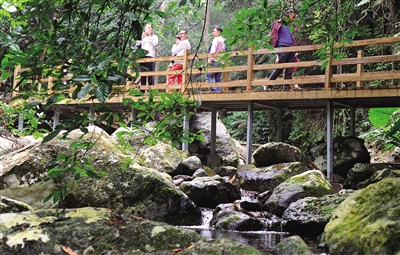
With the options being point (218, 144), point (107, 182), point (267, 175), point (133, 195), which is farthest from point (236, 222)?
point (218, 144)

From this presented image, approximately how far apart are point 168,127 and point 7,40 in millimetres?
920

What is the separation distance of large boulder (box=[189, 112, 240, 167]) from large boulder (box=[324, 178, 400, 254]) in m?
7.12

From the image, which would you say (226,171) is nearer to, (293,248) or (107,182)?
(107,182)

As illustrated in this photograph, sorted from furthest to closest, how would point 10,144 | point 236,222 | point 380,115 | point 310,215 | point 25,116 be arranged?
1. point 380,115
2. point 10,144
3. point 236,222
4. point 310,215
5. point 25,116

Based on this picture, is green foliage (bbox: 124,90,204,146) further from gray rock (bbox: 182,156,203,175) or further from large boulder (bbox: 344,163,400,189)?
gray rock (bbox: 182,156,203,175)

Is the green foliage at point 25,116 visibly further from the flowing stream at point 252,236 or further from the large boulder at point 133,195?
the flowing stream at point 252,236

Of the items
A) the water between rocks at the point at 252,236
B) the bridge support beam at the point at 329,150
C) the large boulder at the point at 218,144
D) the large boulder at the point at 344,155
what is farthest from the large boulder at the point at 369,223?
the large boulder at the point at 218,144

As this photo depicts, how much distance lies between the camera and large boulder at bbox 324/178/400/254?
11.6ft

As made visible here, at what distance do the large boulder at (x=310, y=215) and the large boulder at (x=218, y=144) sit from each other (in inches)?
218

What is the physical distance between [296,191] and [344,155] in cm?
298

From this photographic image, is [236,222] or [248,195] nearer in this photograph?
[236,222]

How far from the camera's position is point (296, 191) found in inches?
266

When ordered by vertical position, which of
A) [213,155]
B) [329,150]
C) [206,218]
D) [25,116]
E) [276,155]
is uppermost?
[25,116]

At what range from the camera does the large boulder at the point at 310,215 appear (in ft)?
18.1
